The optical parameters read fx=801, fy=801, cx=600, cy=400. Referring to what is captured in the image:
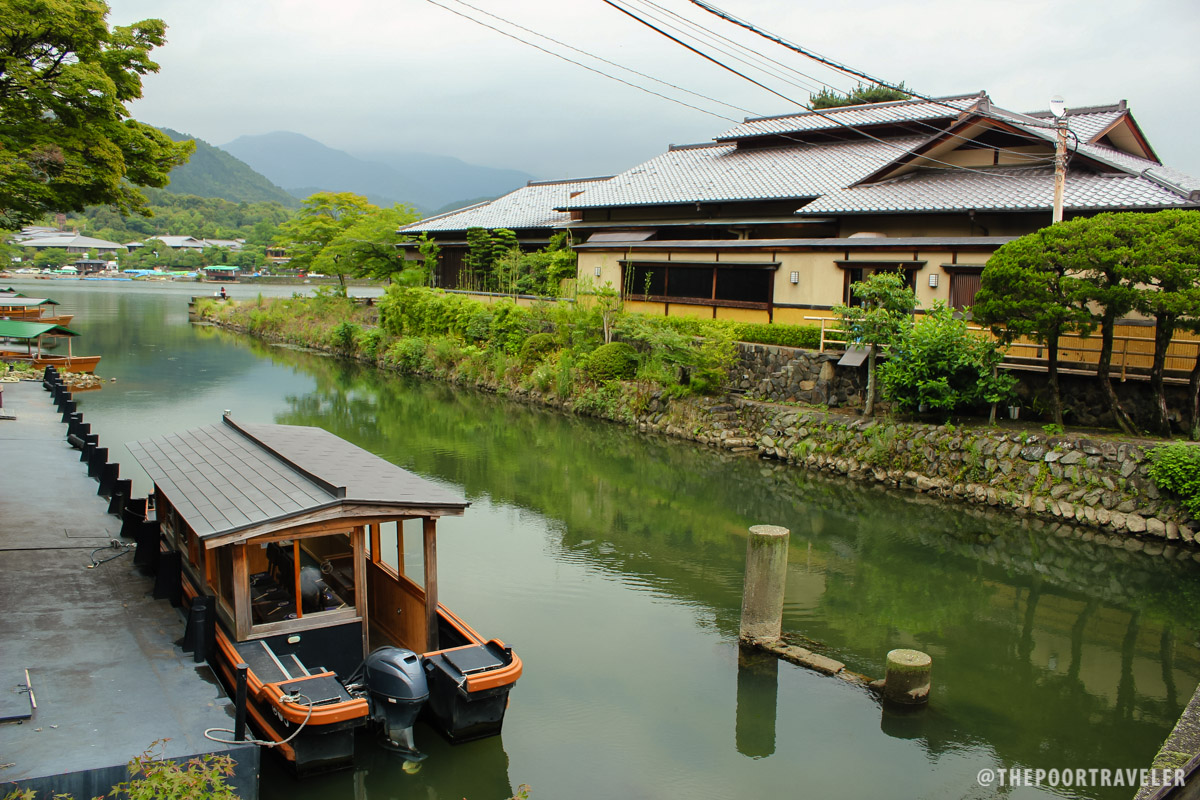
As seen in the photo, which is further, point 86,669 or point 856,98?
point 856,98

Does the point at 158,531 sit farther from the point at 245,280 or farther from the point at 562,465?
the point at 245,280

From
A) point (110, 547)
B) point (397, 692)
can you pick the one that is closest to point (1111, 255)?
point (397, 692)

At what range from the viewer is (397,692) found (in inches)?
267

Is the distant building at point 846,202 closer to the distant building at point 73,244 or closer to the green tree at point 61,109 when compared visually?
the green tree at point 61,109

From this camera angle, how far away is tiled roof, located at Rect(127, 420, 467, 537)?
7090 millimetres

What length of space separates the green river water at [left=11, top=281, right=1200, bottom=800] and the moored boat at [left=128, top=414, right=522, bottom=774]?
1.73 ft

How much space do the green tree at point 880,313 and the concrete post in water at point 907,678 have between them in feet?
33.3

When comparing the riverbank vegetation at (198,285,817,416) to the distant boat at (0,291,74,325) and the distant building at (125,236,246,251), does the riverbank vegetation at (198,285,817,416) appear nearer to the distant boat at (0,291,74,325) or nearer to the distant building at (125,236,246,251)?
the distant boat at (0,291,74,325)

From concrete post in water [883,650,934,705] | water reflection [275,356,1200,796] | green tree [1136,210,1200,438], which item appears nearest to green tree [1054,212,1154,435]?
green tree [1136,210,1200,438]

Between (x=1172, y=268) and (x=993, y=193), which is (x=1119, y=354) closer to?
(x=1172, y=268)

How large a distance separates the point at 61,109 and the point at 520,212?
27.2m

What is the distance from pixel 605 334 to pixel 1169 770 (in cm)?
2003

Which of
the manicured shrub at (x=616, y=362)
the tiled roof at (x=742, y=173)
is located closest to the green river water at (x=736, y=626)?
the manicured shrub at (x=616, y=362)

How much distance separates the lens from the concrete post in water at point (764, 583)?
8.81m
